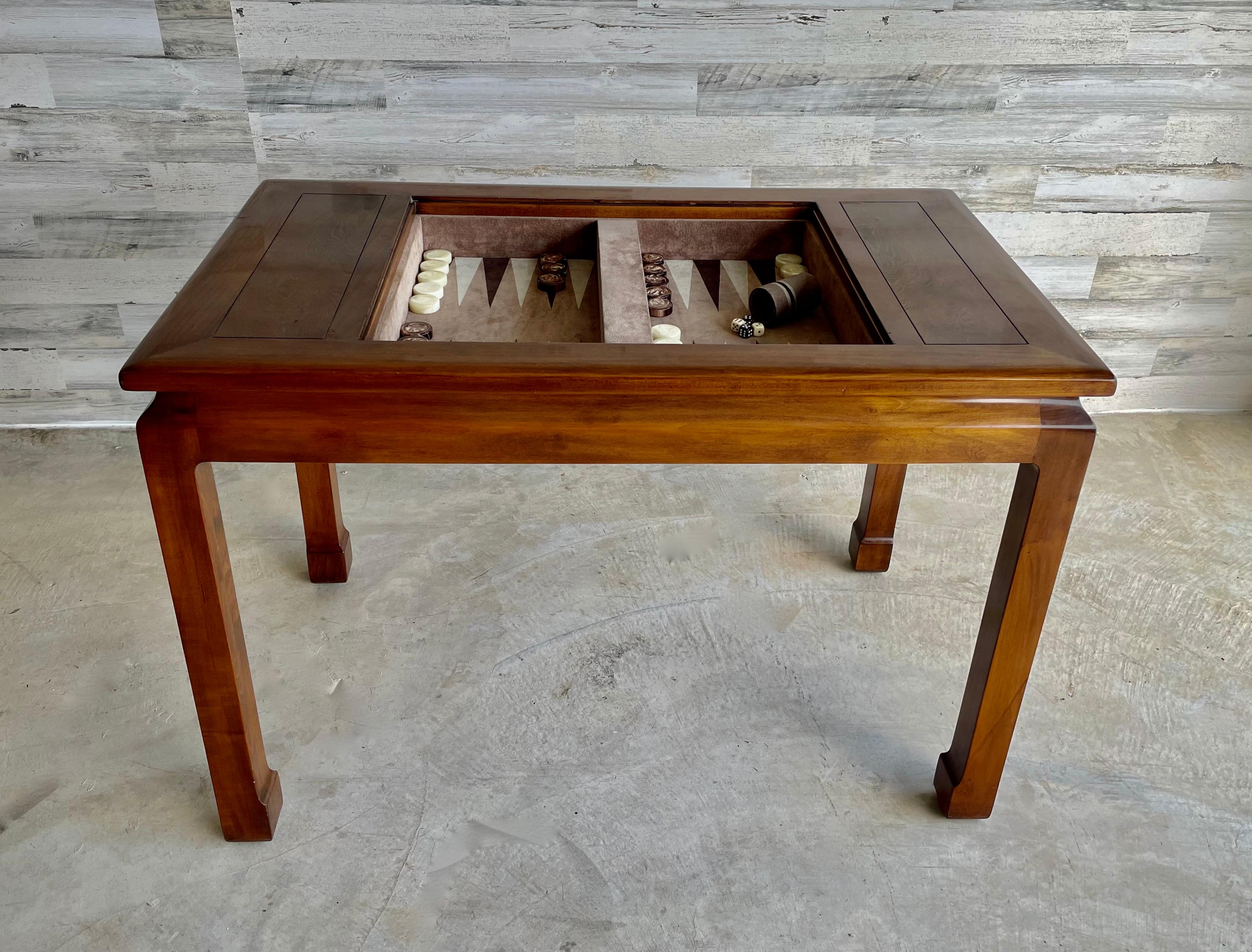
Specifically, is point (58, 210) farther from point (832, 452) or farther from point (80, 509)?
point (832, 452)

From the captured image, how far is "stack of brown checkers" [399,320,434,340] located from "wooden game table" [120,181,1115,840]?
0.01m

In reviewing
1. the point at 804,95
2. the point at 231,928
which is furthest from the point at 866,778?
the point at 804,95

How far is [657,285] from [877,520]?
2.32ft

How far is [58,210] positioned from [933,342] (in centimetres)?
204

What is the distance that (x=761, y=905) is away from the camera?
1537mm

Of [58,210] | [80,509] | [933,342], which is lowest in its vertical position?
[80,509]

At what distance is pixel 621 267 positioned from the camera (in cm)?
170

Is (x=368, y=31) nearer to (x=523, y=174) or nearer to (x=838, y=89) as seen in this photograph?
(x=523, y=174)

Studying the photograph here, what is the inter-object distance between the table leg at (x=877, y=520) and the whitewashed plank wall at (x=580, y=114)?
82cm

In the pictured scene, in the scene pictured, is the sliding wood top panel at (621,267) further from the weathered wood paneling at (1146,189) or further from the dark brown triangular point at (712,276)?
the weathered wood paneling at (1146,189)

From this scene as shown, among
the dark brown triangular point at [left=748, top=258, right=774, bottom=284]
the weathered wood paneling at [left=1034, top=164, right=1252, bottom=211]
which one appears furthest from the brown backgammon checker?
the weathered wood paneling at [left=1034, top=164, right=1252, bottom=211]

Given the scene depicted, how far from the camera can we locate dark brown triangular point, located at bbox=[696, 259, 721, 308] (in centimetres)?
183

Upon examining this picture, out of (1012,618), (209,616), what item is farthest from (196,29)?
(1012,618)

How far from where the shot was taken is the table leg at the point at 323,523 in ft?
6.77
